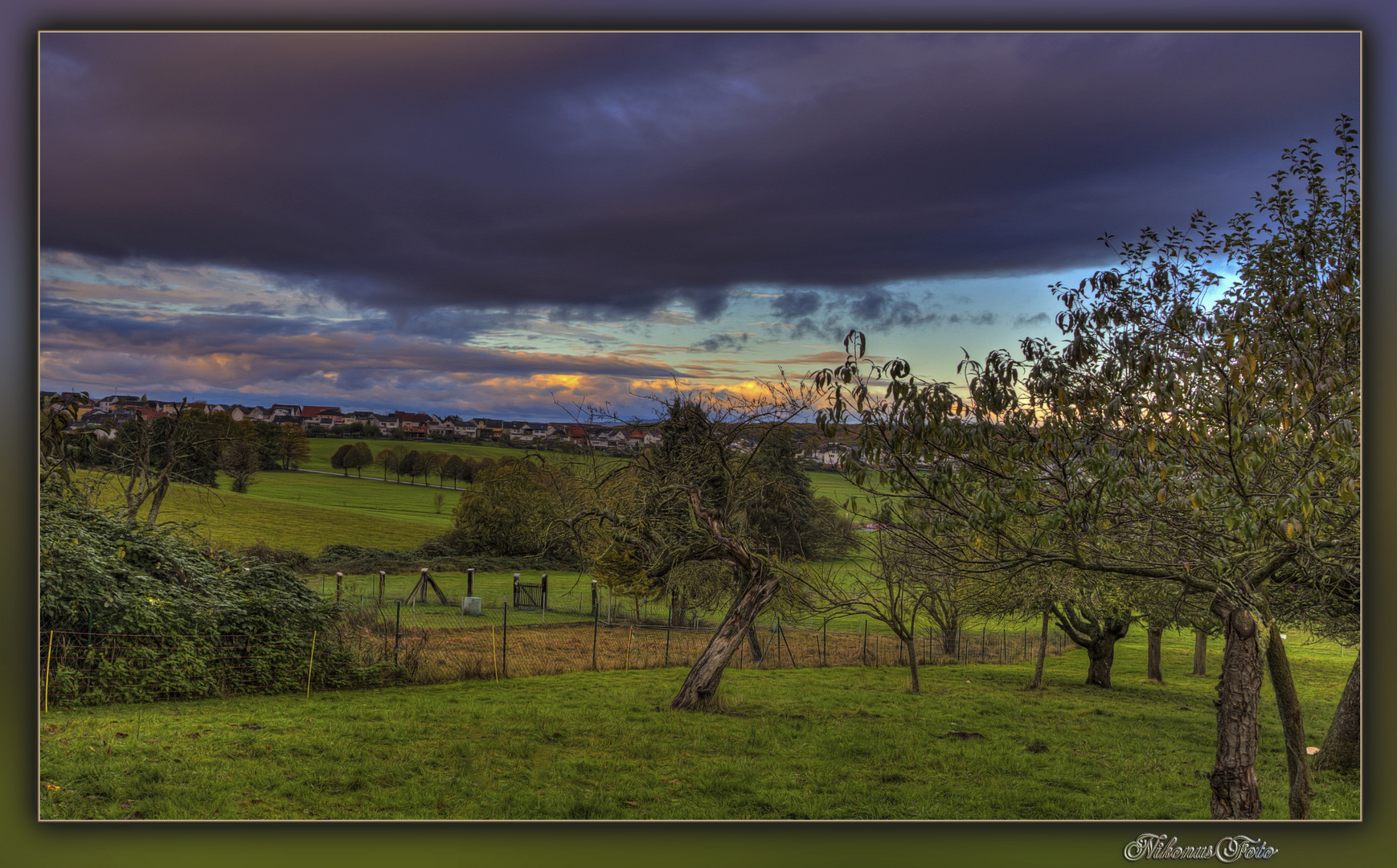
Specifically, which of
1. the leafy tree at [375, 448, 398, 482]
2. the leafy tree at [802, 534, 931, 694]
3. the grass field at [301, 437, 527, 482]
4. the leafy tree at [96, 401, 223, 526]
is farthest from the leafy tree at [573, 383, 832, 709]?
the leafy tree at [96, 401, 223, 526]

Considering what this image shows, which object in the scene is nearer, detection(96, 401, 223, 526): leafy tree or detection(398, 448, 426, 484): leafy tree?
detection(96, 401, 223, 526): leafy tree

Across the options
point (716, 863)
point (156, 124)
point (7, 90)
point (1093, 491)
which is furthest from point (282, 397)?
point (1093, 491)

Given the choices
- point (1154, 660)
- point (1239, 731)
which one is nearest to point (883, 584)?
point (1239, 731)

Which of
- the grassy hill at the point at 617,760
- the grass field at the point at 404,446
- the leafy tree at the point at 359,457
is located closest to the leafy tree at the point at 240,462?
the grass field at the point at 404,446

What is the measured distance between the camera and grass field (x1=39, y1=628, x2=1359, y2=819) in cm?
541

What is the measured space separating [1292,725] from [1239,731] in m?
0.53

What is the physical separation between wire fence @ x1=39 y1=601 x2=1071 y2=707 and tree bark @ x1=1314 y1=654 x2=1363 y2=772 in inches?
268

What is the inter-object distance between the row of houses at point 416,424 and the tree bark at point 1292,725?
6.36 m

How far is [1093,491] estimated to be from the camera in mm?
4055

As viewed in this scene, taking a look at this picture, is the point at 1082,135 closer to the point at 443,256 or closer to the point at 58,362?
the point at 443,256

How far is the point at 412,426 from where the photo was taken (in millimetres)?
8359

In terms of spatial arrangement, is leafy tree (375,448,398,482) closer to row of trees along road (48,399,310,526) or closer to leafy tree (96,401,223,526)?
row of trees along road (48,399,310,526)

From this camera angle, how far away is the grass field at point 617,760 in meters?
5.41

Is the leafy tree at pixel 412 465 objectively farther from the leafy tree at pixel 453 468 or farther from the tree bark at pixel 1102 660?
the tree bark at pixel 1102 660
